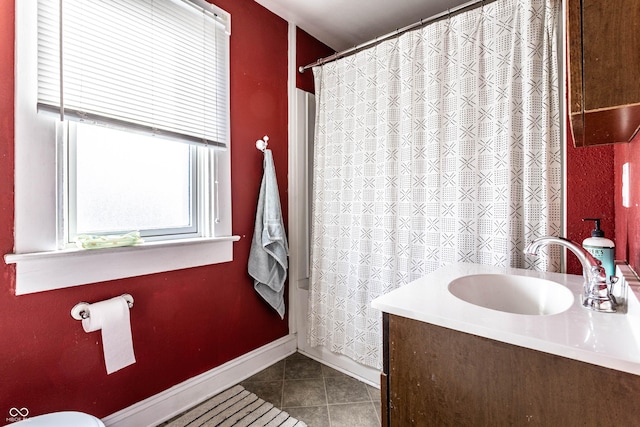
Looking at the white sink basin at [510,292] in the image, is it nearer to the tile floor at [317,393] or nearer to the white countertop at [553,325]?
the white countertop at [553,325]

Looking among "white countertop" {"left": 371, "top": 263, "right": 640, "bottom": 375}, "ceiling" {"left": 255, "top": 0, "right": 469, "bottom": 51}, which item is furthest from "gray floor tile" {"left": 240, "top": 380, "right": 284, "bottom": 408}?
"ceiling" {"left": 255, "top": 0, "right": 469, "bottom": 51}

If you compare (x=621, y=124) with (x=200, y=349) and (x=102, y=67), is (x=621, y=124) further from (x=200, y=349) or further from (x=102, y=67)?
(x=200, y=349)

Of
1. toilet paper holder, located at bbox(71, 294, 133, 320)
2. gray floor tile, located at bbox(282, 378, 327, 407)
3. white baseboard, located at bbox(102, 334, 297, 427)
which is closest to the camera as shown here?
toilet paper holder, located at bbox(71, 294, 133, 320)

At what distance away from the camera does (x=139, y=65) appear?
1.38 metres

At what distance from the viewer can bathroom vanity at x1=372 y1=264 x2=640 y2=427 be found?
611 millimetres

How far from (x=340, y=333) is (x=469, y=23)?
1854 millimetres

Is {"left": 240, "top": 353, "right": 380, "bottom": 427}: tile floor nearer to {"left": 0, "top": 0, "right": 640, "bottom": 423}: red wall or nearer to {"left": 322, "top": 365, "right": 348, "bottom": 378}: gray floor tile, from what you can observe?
{"left": 322, "top": 365, "right": 348, "bottom": 378}: gray floor tile

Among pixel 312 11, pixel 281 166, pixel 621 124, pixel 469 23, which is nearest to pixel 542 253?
pixel 621 124

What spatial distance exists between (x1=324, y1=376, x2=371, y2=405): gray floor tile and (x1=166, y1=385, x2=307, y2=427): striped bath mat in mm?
278

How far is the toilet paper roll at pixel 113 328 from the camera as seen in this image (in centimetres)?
120

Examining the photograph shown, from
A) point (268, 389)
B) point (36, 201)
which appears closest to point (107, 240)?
point (36, 201)

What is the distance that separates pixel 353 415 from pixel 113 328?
1.20m

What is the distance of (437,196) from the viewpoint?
153 centimetres

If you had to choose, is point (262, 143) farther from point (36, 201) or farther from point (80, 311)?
point (80, 311)
